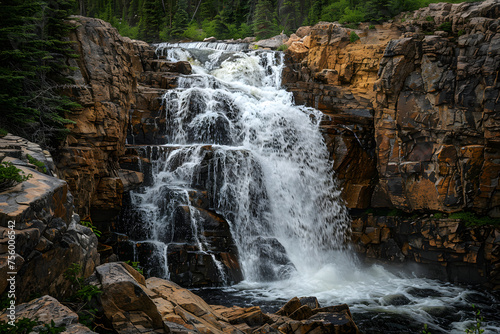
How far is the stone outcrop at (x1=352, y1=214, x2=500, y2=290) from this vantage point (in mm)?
15047

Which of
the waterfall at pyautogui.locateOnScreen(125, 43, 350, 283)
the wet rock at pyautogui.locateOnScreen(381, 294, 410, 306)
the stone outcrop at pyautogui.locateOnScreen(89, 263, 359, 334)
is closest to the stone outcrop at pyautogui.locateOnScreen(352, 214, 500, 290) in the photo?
the waterfall at pyautogui.locateOnScreen(125, 43, 350, 283)

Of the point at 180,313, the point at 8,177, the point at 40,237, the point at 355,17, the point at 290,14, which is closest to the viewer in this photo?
the point at 40,237

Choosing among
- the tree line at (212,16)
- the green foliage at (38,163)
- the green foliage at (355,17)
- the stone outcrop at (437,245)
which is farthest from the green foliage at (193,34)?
the green foliage at (38,163)

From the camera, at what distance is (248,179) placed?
1620 centimetres

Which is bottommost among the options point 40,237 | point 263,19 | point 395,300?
point 395,300

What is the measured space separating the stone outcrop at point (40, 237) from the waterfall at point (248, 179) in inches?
263

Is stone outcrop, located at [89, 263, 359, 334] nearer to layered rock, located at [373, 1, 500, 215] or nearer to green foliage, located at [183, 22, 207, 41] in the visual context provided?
layered rock, located at [373, 1, 500, 215]

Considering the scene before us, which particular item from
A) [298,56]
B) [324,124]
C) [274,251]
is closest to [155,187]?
[274,251]

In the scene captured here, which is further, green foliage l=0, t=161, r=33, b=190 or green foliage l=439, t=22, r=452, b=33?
green foliage l=439, t=22, r=452, b=33

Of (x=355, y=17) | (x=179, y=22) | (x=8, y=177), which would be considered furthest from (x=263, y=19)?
(x=8, y=177)

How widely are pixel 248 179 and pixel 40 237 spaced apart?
10.8 meters

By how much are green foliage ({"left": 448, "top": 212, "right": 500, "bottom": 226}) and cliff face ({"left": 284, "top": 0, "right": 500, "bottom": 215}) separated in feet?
0.88

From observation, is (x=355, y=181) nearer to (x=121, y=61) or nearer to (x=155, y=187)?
(x=155, y=187)

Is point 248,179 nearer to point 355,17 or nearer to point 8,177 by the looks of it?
point 8,177
